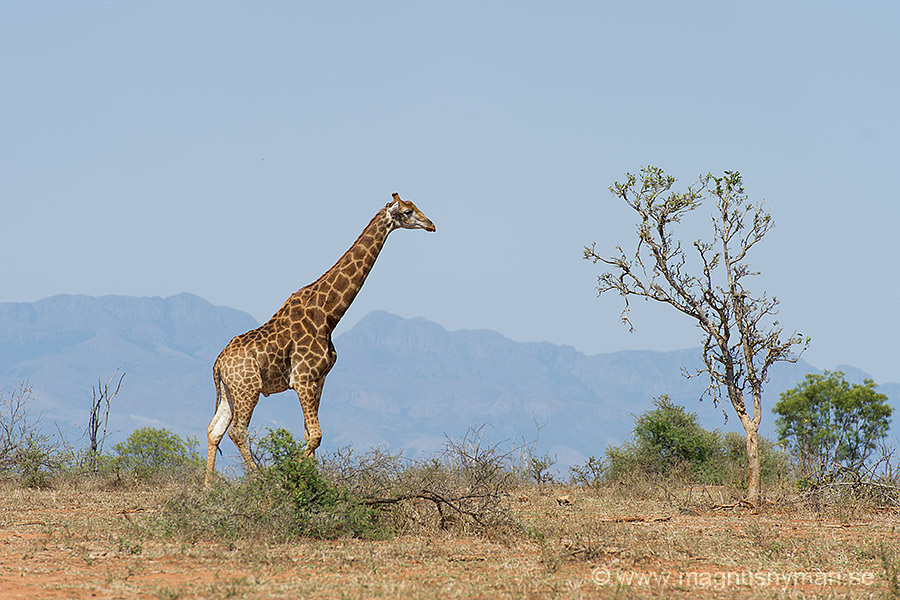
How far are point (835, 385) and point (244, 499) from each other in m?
29.6

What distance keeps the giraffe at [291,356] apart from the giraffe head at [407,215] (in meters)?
0.02

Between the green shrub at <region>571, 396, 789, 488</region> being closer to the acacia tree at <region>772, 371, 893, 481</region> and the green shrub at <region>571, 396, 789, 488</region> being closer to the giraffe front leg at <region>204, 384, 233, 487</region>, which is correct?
the acacia tree at <region>772, 371, 893, 481</region>

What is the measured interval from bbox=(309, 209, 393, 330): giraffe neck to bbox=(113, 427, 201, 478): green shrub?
9.46 meters

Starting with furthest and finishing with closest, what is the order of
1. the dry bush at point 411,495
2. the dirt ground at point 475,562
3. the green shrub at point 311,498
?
the dry bush at point 411,495
the green shrub at point 311,498
the dirt ground at point 475,562

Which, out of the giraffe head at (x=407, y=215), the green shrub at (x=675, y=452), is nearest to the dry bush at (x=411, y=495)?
the giraffe head at (x=407, y=215)

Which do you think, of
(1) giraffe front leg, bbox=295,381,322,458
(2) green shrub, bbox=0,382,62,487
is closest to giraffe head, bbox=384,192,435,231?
(1) giraffe front leg, bbox=295,381,322,458

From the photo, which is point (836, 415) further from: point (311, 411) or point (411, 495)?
point (411, 495)

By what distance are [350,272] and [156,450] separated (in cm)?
1227

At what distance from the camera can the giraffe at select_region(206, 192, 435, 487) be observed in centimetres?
1262

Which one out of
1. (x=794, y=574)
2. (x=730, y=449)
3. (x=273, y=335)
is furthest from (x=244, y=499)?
(x=730, y=449)

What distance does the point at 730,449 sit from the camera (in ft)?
82.6

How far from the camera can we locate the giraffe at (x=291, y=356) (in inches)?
497

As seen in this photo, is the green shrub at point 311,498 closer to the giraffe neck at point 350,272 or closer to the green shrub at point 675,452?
the giraffe neck at point 350,272

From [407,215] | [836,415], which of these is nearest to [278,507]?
[407,215]
